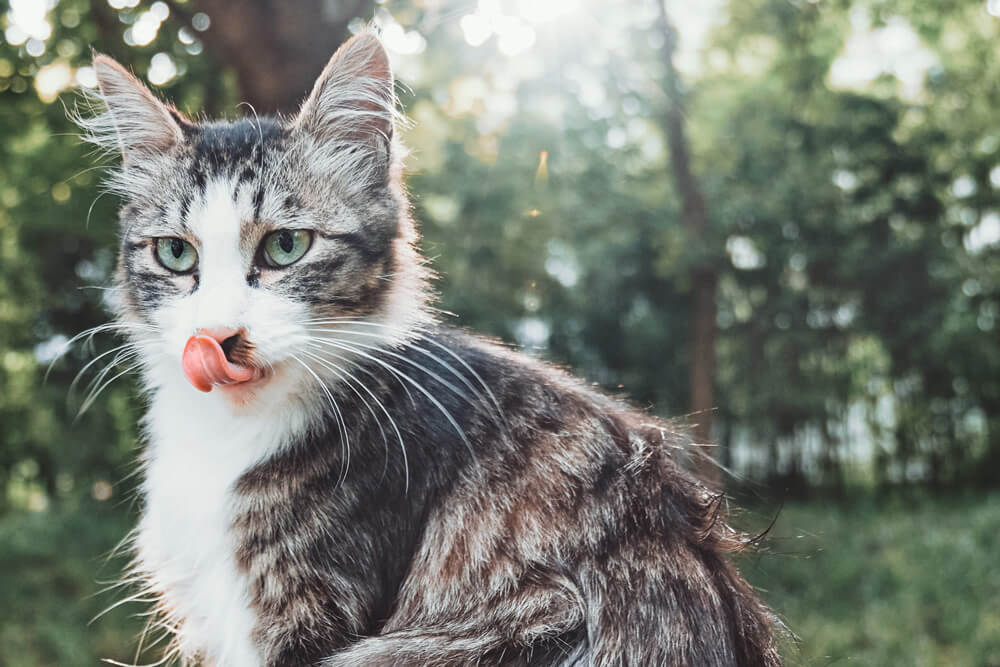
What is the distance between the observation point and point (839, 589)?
7371 mm

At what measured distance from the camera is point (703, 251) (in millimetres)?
7676

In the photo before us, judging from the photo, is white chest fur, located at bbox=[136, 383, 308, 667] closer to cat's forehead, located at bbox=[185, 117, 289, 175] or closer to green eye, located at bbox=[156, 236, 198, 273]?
green eye, located at bbox=[156, 236, 198, 273]

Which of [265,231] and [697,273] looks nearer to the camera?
[265,231]

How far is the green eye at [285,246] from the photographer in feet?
5.07

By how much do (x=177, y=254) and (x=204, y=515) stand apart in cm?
52

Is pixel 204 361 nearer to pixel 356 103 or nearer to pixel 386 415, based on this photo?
pixel 386 415

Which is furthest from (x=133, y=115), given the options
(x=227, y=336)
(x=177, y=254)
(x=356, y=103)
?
(x=227, y=336)

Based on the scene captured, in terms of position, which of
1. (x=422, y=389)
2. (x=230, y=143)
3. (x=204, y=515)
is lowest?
(x=204, y=515)

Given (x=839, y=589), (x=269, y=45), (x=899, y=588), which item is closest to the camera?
(x=269, y=45)

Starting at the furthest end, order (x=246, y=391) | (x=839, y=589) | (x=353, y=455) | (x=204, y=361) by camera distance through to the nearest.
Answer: (x=839, y=589), (x=353, y=455), (x=246, y=391), (x=204, y=361)

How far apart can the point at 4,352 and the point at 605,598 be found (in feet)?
34.3

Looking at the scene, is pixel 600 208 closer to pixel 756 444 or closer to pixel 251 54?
pixel 756 444

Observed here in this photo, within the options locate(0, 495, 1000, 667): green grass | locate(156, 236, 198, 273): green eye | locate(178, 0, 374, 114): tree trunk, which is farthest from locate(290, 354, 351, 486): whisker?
locate(0, 495, 1000, 667): green grass

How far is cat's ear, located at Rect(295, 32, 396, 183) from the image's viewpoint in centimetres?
159
